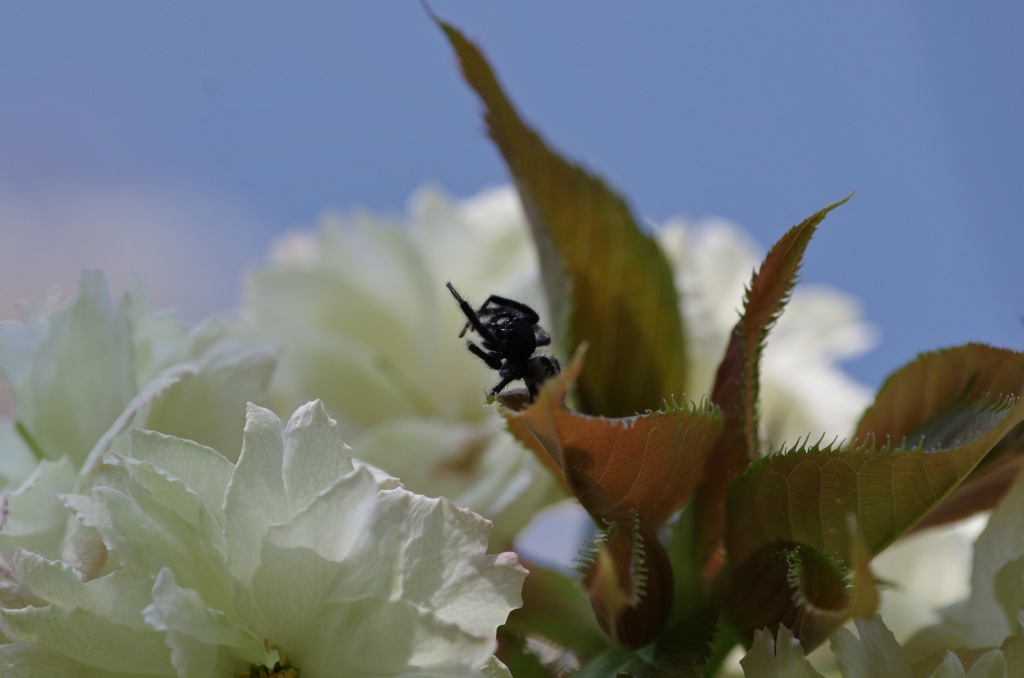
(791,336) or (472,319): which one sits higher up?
(791,336)

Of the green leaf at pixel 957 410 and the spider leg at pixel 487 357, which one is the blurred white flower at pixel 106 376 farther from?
the green leaf at pixel 957 410

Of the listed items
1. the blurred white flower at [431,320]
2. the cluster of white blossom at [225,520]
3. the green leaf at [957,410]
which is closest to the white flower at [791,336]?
the blurred white flower at [431,320]

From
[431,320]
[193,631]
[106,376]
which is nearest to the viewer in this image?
[193,631]

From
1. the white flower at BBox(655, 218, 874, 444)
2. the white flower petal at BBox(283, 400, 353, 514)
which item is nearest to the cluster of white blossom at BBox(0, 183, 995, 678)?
the white flower petal at BBox(283, 400, 353, 514)

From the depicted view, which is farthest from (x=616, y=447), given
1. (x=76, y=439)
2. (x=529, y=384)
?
(x=76, y=439)

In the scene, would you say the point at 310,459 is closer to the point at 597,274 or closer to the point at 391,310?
the point at 597,274

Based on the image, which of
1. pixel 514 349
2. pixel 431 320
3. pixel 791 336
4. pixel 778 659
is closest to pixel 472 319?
pixel 514 349

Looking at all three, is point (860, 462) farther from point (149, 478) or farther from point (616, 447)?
point (149, 478)
